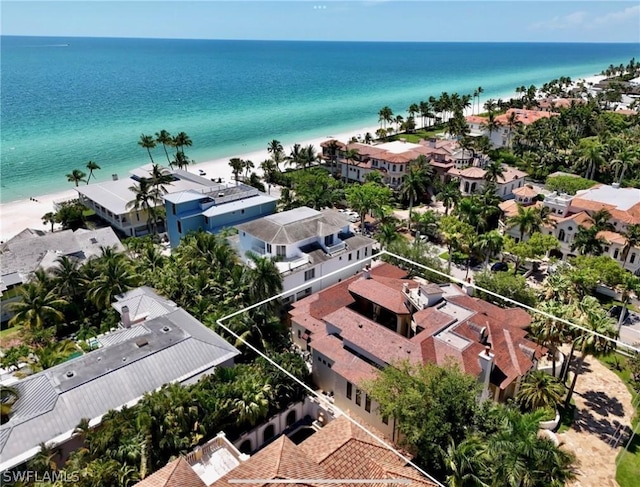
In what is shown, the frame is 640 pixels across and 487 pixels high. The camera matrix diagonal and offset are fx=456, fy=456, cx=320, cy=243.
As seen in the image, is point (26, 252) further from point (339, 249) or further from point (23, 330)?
point (339, 249)

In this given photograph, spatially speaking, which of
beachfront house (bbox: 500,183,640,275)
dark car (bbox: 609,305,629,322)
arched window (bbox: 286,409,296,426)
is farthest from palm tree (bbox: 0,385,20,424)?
beachfront house (bbox: 500,183,640,275)

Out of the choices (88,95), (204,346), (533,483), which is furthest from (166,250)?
(88,95)

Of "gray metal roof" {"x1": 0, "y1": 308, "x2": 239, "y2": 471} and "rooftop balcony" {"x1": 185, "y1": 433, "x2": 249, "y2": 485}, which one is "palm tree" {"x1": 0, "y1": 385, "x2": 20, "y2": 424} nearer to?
"gray metal roof" {"x1": 0, "y1": 308, "x2": 239, "y2": 471}

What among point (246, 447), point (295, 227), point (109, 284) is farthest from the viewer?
point (295, 227)

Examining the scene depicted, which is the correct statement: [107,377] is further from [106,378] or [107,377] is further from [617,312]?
[617,312]

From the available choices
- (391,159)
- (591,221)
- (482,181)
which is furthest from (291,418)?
(391,159)
